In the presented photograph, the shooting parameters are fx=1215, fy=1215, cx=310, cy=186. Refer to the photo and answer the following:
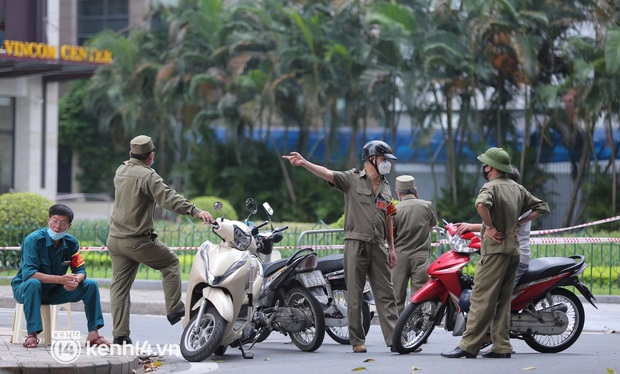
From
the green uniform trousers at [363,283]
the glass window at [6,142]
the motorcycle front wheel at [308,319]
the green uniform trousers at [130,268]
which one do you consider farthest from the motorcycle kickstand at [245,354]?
the glass window at [6,142]

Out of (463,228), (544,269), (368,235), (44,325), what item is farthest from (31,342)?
(544,269)

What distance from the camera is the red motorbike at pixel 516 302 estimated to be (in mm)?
10008

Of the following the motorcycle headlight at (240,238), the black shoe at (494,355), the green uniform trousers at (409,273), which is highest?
the motorcycle headlight at (240,238)

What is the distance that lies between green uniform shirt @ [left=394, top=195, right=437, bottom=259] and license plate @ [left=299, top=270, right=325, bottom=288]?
134 centimetres

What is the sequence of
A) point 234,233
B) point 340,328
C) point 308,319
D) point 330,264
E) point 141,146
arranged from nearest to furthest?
point 234,233, point 141,146, point 308,319, point 330,264, point 340,328

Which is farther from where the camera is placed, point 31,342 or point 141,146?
point 141,146

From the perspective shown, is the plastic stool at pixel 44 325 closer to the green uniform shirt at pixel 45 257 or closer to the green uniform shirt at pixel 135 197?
the green uniform shirt at pixel 45 257

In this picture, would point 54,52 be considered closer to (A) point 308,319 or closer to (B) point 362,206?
(A) point 308,319

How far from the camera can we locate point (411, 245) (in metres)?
11.7

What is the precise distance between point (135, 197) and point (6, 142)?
81.5 ft

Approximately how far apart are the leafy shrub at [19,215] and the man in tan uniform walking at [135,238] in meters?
8.23

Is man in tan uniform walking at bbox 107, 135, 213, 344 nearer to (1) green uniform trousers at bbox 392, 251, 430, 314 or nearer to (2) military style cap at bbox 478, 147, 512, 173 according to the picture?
(1) green uniform trousers at bbox 392, 251, 430, 314

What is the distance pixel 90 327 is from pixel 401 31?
1928 centimetres

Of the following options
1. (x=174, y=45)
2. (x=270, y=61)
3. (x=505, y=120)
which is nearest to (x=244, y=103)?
(x=270, y=61)
